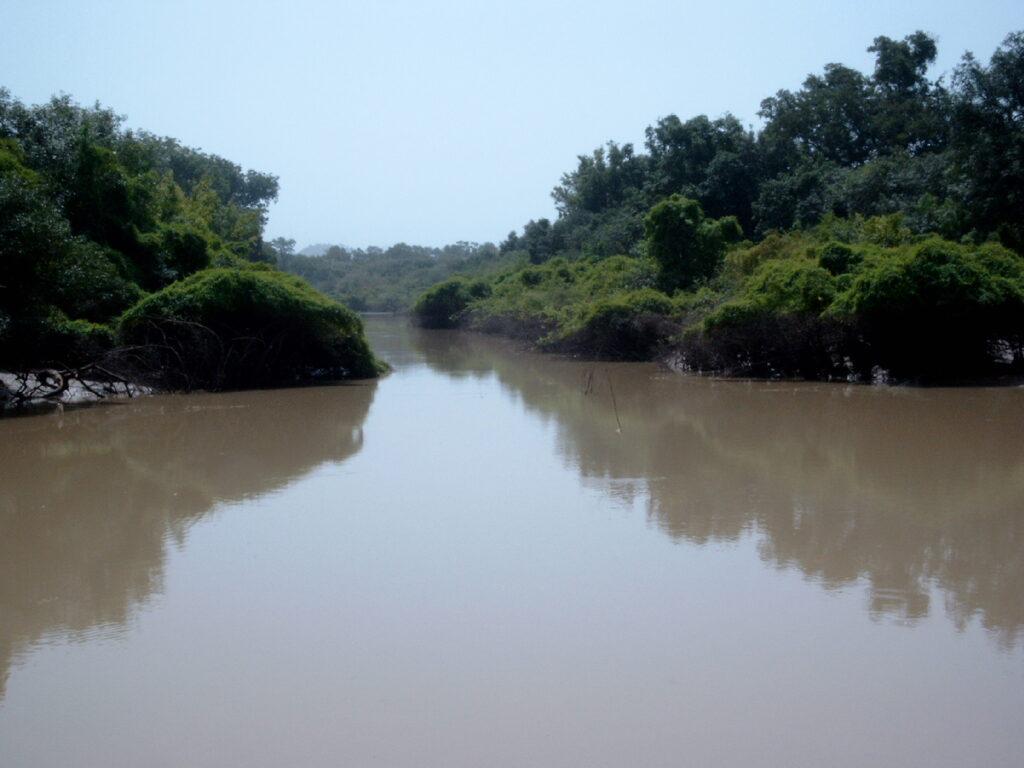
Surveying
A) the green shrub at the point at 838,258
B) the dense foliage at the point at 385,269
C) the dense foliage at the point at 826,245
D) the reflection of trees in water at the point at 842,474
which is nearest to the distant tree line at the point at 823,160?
the dense foliage at the point at 826,245

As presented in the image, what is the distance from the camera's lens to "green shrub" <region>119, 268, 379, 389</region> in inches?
698

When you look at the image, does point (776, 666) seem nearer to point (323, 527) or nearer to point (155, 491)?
point (323, 527)

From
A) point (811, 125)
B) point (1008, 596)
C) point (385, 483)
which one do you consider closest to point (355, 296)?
point (811, 125)

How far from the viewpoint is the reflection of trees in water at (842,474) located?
7.28 m

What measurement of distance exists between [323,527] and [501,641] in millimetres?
3194

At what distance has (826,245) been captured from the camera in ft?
65.7

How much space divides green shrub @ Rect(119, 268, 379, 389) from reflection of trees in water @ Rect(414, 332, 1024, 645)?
14.2 feet

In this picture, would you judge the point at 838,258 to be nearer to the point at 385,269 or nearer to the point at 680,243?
the point at 680,243

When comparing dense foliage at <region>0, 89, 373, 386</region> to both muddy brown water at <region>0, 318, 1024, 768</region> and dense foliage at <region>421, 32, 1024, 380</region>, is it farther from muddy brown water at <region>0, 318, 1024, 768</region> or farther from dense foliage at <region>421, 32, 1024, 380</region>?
dense foliage at <region>421, 32, 1024, 380</region>

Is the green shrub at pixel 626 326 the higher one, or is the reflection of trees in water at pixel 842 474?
the green shrub at pixel 626 326

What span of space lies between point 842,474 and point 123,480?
24.6 feet

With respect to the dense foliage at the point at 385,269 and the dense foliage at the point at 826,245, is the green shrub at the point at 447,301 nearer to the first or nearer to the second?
the dense foliage at the point at 826,245

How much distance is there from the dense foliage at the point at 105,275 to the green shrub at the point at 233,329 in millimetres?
25

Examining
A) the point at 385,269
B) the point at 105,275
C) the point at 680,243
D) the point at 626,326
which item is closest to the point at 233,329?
the point at 105,275
